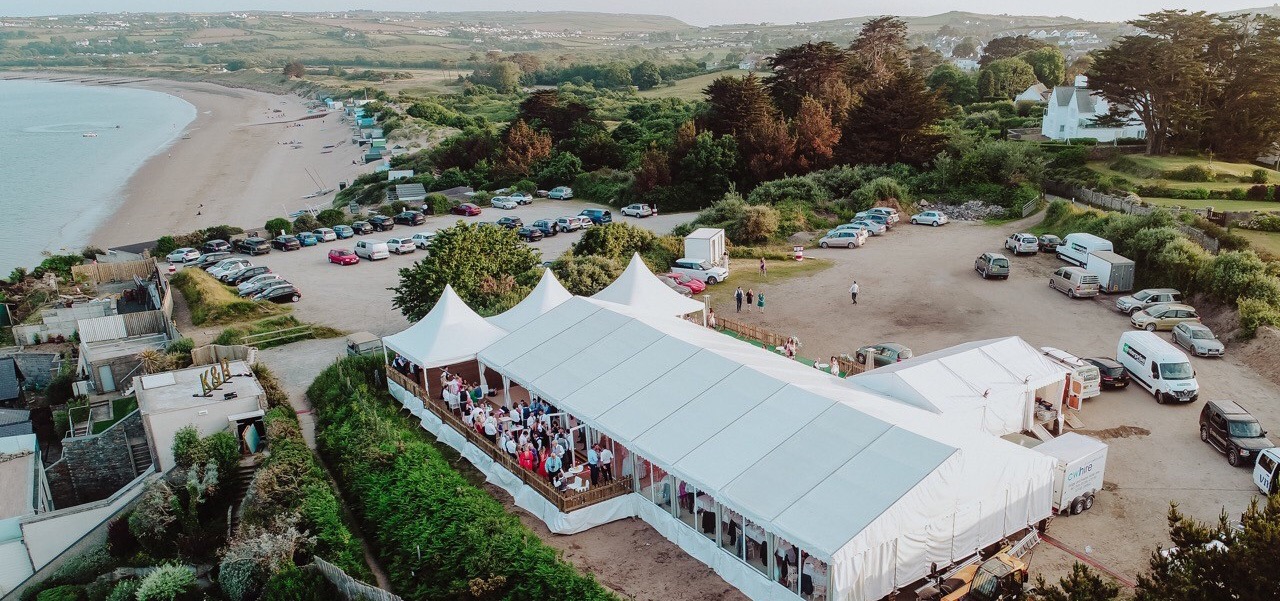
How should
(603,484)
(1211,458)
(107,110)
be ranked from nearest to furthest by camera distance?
1. (603,484)
2. (1211,458)
3. (107,110)

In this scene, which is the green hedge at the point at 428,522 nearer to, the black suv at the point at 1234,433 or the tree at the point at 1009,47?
the black suv at the point at 1234,433

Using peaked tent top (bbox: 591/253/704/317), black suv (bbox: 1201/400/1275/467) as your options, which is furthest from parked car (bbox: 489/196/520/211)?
black suv (bbox: 1201/400/1275/467)

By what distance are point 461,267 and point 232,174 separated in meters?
58.9

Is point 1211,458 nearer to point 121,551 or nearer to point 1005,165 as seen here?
point 121,551

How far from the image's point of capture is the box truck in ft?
99.0

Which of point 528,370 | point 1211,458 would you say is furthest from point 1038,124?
point 528,370

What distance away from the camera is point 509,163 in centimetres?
6756

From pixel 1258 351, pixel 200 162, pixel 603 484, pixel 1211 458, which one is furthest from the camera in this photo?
pixel 200 162

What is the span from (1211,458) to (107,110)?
158475 mm

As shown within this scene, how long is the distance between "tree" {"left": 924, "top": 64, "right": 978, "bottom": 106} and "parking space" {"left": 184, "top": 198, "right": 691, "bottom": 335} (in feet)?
142

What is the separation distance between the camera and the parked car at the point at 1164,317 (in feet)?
86.9

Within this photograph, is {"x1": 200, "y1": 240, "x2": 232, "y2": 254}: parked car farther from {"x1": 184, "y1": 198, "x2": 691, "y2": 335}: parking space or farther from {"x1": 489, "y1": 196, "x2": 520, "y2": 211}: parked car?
{"x1": 489, "y1": 196, "x2": 520, "y2": 211}: parked car

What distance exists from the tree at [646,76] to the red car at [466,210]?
105208 mm

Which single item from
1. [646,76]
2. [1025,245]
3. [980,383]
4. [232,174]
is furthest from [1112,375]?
[646,76]
